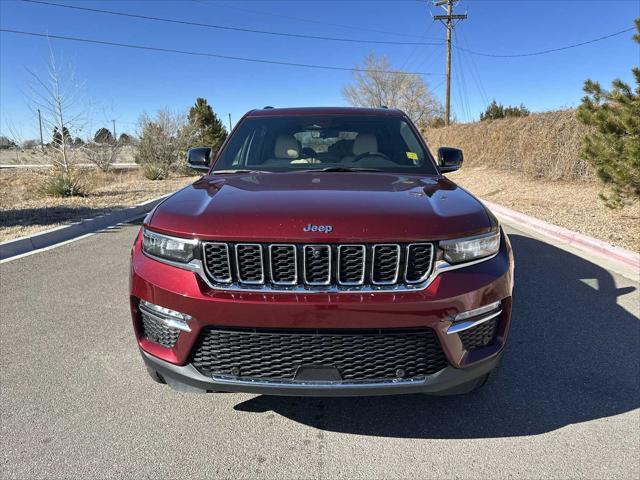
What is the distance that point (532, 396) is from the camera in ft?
9.27

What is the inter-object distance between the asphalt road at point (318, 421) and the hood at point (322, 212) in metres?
1.07

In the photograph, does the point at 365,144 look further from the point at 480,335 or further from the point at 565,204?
the point at 565,204

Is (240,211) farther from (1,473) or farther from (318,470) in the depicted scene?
(1,473)

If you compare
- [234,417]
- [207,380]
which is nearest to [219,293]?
[207,380]

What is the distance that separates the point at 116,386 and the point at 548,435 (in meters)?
2.52

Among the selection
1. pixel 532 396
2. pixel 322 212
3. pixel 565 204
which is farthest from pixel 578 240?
pixel 322 212

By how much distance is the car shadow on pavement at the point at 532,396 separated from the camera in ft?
8.41

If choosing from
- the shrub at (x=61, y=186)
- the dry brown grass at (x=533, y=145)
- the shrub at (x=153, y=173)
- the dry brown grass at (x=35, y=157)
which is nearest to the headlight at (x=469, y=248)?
the shrub at (x=61, y=186)

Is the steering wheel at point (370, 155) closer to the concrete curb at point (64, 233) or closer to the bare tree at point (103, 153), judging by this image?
the concrete curb at point (64, 233)

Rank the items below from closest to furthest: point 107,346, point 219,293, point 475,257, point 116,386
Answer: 1. point 219,293
2. point 475,257
3. point 116,386
4. point 107,346

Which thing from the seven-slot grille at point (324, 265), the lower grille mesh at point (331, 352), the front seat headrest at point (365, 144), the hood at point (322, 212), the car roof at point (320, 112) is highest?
the car roof at point (320, 112)

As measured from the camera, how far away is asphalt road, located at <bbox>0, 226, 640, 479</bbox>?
2.25 metres

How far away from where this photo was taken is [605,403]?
2764mm

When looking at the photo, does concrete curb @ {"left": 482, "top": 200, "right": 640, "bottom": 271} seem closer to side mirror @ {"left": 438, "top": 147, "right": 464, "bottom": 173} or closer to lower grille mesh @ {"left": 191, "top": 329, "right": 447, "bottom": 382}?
side mirror @ {"left": 438, "top": 147, "right": 464, "bottom": 173}
